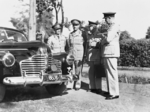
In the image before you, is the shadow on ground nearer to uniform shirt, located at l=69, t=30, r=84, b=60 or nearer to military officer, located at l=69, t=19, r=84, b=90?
military officer, located at l=69, t=19, r=84, b=90

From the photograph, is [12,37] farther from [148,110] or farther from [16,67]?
[148,110]

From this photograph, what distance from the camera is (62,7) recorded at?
1605 centimetres

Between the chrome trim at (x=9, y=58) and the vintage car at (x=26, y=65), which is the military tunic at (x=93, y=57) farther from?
the chrome trim at (x=9, y=58)

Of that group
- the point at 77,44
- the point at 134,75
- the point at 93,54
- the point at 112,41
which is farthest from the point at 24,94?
the point at 134,75

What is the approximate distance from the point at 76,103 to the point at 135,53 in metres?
6.21

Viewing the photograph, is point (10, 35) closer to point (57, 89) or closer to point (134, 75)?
point (57, 89)

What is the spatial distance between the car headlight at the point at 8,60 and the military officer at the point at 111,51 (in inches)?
80.8

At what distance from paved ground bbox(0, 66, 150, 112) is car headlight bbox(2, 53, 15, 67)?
0.87m

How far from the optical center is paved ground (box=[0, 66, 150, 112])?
4.55 meters

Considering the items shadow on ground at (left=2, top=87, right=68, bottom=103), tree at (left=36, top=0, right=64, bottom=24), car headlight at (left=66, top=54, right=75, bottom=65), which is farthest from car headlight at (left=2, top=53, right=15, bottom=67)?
tree at (left=36, top=0, right=64, bottom=24)

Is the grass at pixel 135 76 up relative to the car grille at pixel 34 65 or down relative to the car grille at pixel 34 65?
down

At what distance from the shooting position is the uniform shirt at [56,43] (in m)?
6.07

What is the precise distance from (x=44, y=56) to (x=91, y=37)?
1564 mm

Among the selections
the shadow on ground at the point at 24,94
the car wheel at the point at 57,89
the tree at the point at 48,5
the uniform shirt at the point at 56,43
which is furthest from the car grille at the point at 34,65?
the tree at the point at 48,5
